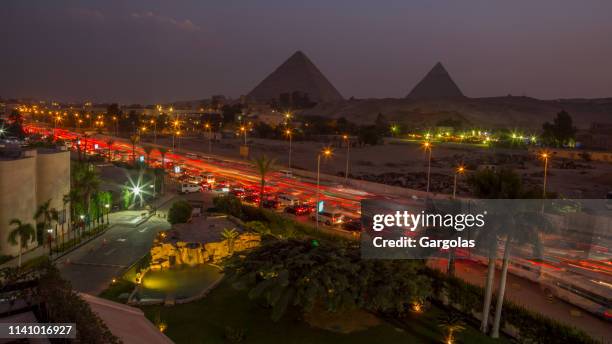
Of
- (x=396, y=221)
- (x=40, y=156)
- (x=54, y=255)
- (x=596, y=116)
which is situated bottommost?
(x=54, y=255)

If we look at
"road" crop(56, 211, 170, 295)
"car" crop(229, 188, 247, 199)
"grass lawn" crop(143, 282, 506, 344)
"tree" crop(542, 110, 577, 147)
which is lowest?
"road" crop(56, 211, 170, 295)

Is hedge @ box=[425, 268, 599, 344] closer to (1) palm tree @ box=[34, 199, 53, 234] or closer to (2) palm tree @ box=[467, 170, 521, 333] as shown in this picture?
(2) palm tree @ box=[467, 170, 521, 333]

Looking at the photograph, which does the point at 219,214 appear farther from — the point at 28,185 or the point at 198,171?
the point at 198,171

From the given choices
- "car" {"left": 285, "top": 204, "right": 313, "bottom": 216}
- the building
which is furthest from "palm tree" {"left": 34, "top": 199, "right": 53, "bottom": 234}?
"car" {"left": 285, "top": 204, "right": 313, "bottom": 216}

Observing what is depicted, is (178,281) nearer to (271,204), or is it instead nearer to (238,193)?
(271,204)

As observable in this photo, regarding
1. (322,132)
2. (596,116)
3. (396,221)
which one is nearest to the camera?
(396,221)

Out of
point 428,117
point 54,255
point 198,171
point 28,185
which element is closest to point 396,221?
point 54,255
